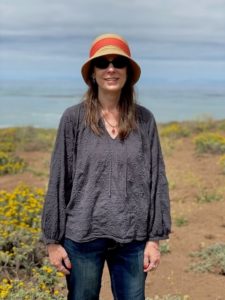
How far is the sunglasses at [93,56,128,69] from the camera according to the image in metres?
2.87

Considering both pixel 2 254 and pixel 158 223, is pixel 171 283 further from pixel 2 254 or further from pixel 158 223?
pixel 158 223

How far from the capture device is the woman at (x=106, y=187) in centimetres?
281

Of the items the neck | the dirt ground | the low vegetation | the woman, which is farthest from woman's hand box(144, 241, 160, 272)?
the low vegetation

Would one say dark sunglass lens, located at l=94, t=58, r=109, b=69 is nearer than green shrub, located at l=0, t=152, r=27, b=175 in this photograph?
Yes

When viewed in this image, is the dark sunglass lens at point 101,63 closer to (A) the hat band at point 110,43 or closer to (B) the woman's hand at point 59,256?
(A) the hat band at point 110,43

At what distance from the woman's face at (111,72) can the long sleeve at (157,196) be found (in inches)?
10.4

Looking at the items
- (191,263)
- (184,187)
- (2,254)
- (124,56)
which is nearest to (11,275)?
(2,254)

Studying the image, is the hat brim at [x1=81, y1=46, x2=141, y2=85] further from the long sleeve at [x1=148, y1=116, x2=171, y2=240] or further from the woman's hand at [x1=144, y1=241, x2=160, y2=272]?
the woman's hand at [x1=144, y1=241, x2=160, y2=272]

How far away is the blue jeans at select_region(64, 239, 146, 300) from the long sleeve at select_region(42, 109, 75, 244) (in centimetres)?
10

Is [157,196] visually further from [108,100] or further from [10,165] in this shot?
[10,165]

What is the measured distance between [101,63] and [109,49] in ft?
0.34

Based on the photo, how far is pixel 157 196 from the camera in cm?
291

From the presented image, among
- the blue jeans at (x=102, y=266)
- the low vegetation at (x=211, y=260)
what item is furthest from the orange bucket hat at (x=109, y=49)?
the low vegetation at (x=211, y=260)

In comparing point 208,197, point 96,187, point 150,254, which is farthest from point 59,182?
point 208,197
